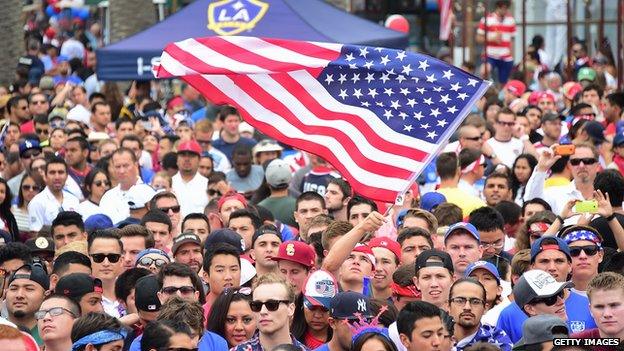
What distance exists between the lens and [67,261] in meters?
12.5

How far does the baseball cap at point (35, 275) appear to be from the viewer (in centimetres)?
1197

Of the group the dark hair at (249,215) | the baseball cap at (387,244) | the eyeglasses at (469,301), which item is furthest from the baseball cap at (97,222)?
the eyeglasses at (469,301)

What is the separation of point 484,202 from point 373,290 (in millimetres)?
3447

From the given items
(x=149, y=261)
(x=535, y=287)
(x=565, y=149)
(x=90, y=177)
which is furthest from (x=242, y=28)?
(x=535, y=287)

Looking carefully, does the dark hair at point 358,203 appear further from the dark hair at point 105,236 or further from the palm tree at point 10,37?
the palm tree at point 10,37

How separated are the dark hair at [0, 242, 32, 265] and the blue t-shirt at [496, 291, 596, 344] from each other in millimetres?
3757

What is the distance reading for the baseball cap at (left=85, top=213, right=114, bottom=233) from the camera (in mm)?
14938

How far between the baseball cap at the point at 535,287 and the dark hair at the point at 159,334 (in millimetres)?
2177

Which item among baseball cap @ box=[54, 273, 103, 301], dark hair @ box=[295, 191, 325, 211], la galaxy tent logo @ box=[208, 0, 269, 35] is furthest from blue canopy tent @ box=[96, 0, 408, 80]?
baseball cap @ box=[54, 273, 103, 301]

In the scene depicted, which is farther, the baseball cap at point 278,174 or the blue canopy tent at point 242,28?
the blue canopy tent at point 242,28

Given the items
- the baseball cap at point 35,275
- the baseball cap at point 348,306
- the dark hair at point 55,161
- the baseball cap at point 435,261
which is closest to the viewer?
the baseball cap at point 348,306

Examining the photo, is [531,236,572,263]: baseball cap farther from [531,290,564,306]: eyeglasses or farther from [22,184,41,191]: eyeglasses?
[22,184,41,191]: eyeglasses

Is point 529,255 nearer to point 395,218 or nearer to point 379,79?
point 379,79

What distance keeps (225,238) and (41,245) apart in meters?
1.69
